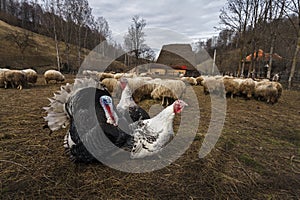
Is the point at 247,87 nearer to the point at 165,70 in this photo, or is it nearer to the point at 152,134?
the point at 152,134

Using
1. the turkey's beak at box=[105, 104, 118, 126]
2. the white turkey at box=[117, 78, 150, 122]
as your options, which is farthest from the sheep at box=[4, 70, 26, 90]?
the turkey's beak at box=[105, 104, 118, 126]

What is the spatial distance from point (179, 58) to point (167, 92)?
34.6m

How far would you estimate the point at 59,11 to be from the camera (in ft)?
79.7

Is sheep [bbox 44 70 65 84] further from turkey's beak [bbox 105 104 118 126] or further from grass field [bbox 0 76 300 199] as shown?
turkey's beak [bbox 105 104 118 126]

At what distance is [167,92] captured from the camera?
24.1ft

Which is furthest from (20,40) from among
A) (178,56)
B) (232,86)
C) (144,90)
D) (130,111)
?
(130,111)

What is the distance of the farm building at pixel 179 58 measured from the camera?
3606 centimetres

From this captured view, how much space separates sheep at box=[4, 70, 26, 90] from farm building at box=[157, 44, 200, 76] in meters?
30.1

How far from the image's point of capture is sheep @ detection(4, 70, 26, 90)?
1006cm

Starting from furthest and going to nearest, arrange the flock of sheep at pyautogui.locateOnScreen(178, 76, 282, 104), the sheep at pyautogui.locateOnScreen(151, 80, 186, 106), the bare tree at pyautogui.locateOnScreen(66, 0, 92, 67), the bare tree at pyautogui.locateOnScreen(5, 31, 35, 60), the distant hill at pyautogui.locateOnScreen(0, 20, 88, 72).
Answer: the distant hill at pyautogui.locateOnScreen(0, 20, 88, 72) < the bare tree at pyautogui.locateOnScreen(5, 31, 35, 60) < the bare tree at pyautogui.locateOnScreen(66, 0, 92, 67) < the flock of sheep at pyautogui.locateOnScreen(178, 76, 282, 104) < the sheep at pyautogui.locateOnScreen(151, 80, 186, 106)

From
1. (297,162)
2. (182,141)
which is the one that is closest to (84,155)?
(182,141)

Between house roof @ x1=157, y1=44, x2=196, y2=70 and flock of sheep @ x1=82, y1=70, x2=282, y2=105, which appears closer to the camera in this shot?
flock of sheep @ x1=82, y1=70, x2=282, y2=105

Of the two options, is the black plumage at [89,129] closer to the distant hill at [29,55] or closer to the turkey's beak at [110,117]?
the turkey's beak at [110,117]

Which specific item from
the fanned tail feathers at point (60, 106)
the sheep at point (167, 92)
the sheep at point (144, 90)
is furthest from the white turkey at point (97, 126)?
the sheep at point (144, 90)
